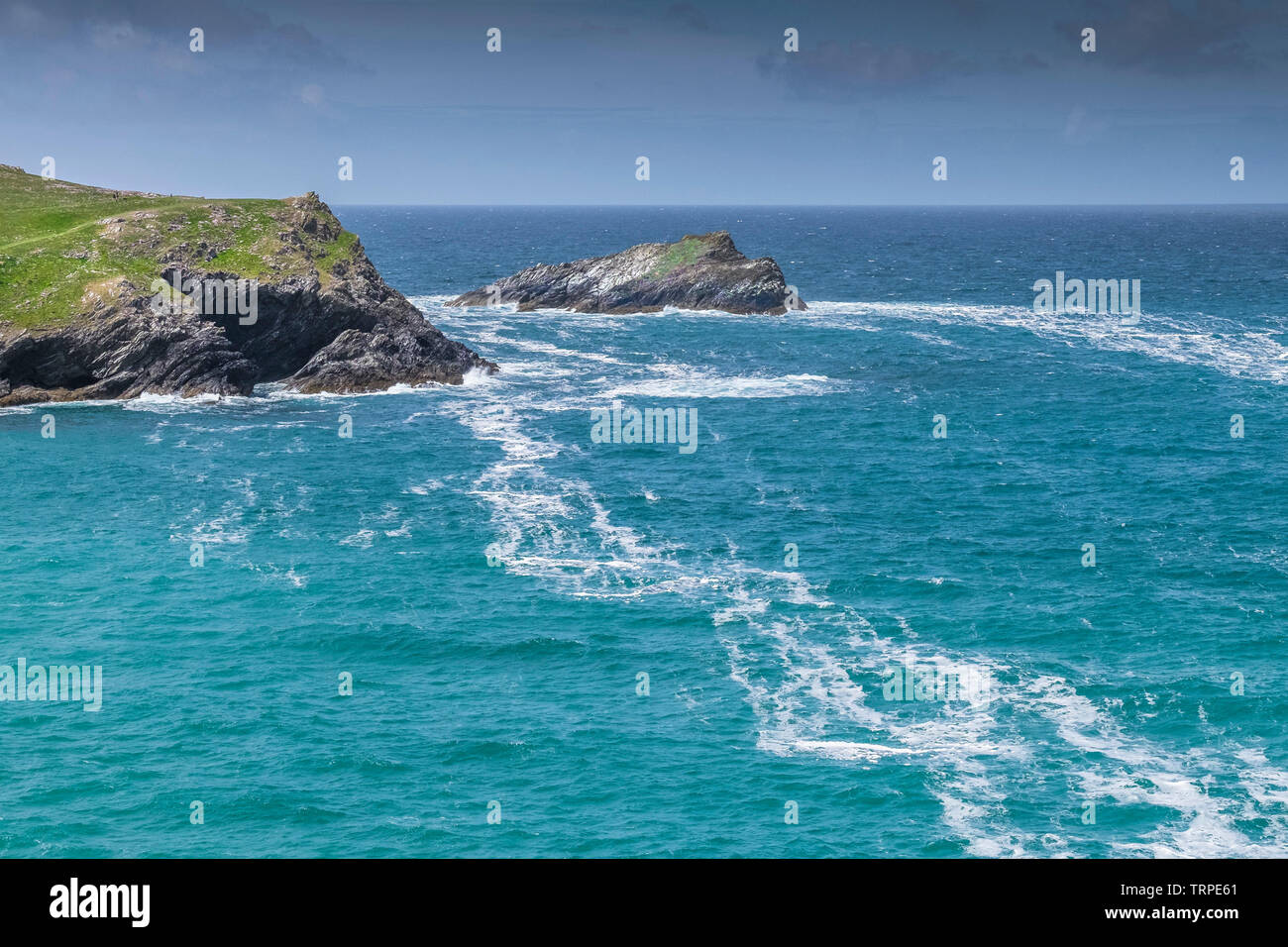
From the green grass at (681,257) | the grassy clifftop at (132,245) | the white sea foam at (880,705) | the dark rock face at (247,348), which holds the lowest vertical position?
the white sea foam at (880,705)

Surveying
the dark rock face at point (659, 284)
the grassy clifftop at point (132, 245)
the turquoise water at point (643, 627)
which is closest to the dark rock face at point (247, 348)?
the grassy clifftop at point (132, 245)

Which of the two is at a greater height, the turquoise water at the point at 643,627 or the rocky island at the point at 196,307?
the rocky island at the point at 196,307

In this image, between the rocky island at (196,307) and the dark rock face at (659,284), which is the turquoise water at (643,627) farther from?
the dark rock face at (659,284)

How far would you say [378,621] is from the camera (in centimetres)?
6397

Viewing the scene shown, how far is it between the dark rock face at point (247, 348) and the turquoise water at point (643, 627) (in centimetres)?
436

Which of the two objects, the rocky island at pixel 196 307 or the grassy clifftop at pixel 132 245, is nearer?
the rocky island at pixel 196 307

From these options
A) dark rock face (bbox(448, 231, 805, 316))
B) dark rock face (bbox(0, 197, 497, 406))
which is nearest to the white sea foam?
dark rock face (bbox(0, 197, 497, 406))

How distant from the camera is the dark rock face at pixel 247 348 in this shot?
113 m

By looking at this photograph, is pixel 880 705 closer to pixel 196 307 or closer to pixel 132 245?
pixel 196 307

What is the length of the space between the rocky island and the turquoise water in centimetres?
575

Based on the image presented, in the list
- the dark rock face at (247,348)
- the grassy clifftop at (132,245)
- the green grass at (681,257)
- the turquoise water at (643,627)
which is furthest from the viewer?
the green grass at (681,257)

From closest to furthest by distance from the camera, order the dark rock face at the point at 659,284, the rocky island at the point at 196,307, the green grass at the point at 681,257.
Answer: the rocky island at the point at 196,307 < the dark rock face at the point at 659,284 < the green grass at the point at 681,257

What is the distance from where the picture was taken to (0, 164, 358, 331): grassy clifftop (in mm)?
115938

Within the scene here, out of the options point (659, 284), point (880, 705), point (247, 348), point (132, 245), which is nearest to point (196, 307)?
point (247, 348)
